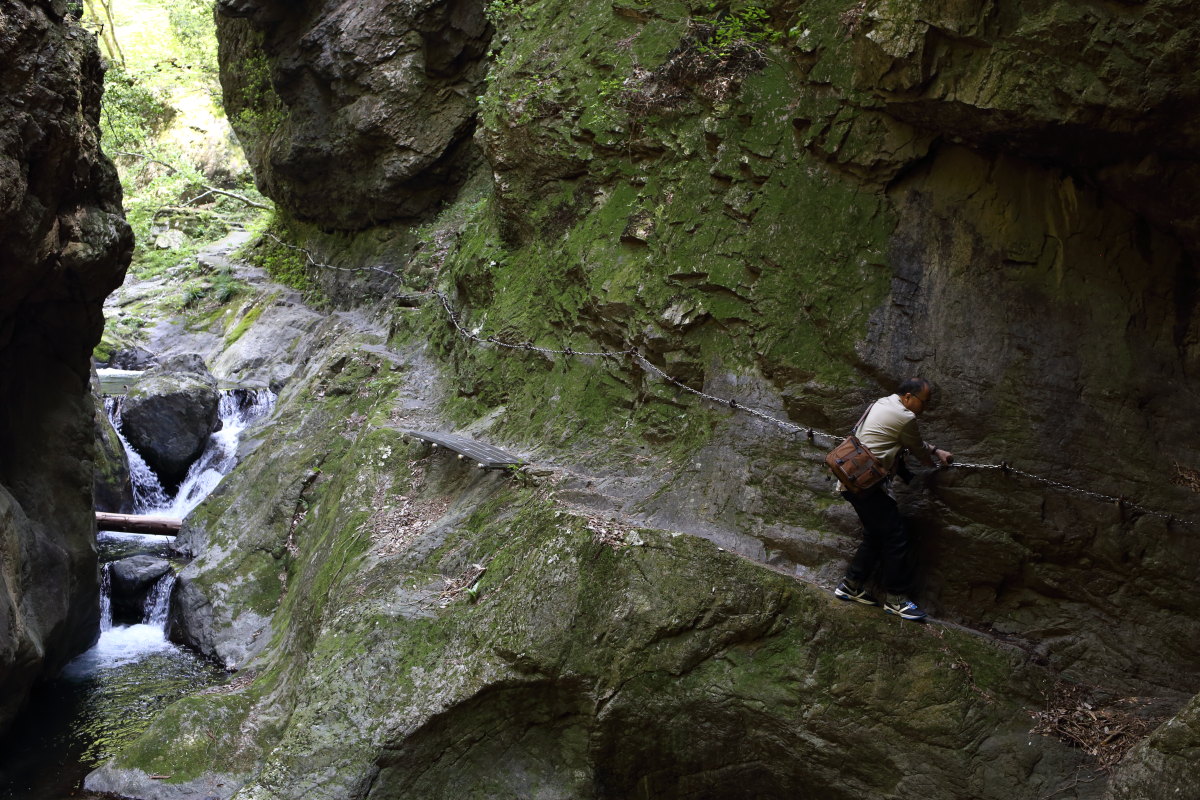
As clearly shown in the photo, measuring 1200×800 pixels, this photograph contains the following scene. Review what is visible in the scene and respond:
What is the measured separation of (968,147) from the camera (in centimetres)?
740

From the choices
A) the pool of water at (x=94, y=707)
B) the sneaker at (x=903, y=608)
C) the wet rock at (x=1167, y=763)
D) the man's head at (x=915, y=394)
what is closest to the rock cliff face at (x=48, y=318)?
the pool of water at (x=94, y=707)

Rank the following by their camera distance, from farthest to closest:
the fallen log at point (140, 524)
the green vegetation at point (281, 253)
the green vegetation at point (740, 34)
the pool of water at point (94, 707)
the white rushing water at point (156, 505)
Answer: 1. the green vegetation at point (281, 253)
2. the fallen log at point (140, 524)
3. the white rushing water at point (156, 505)
4. the green vegetation at point (740, 34)
5. the pool of water at point (94, 707)

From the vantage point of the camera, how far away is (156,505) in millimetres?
16406

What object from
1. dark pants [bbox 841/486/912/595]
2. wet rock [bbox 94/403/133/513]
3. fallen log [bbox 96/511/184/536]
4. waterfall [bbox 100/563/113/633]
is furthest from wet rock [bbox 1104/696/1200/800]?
wet rock [bbox 94/403/133/513]

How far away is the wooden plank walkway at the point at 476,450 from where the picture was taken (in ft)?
29.5

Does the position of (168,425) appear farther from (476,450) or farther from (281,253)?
(476,450)

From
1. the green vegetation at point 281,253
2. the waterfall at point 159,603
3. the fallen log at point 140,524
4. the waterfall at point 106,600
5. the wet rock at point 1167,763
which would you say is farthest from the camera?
the green vegetation at point 281,253

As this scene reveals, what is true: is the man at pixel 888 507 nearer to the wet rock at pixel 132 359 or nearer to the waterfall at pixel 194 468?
the waterfall at pixel 194 468

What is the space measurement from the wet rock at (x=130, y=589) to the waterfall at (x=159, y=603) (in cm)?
6

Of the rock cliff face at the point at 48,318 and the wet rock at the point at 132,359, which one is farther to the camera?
the wet rock at the point at 132,359

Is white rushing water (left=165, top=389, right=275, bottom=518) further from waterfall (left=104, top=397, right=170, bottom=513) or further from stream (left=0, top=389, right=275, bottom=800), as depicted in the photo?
stream (left=0, top=389, right=275, bottom=800)

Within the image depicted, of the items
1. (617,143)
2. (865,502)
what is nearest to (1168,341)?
(865,502)

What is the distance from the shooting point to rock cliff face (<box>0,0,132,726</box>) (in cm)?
845

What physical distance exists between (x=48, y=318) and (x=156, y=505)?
6059 mm
